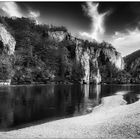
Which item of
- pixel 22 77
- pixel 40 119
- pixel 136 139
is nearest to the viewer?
pixel 136 139

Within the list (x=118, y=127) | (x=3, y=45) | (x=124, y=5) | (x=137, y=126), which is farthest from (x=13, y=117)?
(x=3, y=45)

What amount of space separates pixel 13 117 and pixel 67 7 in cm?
2476

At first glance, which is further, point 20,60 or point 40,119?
point 20,60

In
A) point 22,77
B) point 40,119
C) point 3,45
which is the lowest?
point 40,119

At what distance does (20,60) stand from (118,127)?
18384 cm

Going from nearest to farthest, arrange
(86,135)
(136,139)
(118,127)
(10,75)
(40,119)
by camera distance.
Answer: (136,139) → (86,135) → (118,127) → (40,119) → (10,75)

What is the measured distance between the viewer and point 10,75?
156 m

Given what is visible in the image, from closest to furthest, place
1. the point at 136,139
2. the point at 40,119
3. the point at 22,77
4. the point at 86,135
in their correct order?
the point at 136,139, the point at 86,135, the point at 40,119, the point at 22,77

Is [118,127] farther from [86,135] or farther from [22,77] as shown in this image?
[22,77]

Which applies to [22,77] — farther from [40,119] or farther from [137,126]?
[137,126]

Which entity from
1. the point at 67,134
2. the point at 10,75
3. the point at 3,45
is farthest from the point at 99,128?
the point at 3,45

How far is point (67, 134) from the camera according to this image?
22.2 metres

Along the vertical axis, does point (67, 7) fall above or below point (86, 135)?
above

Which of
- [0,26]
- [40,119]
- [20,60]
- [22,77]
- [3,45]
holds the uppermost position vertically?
[0,26]
